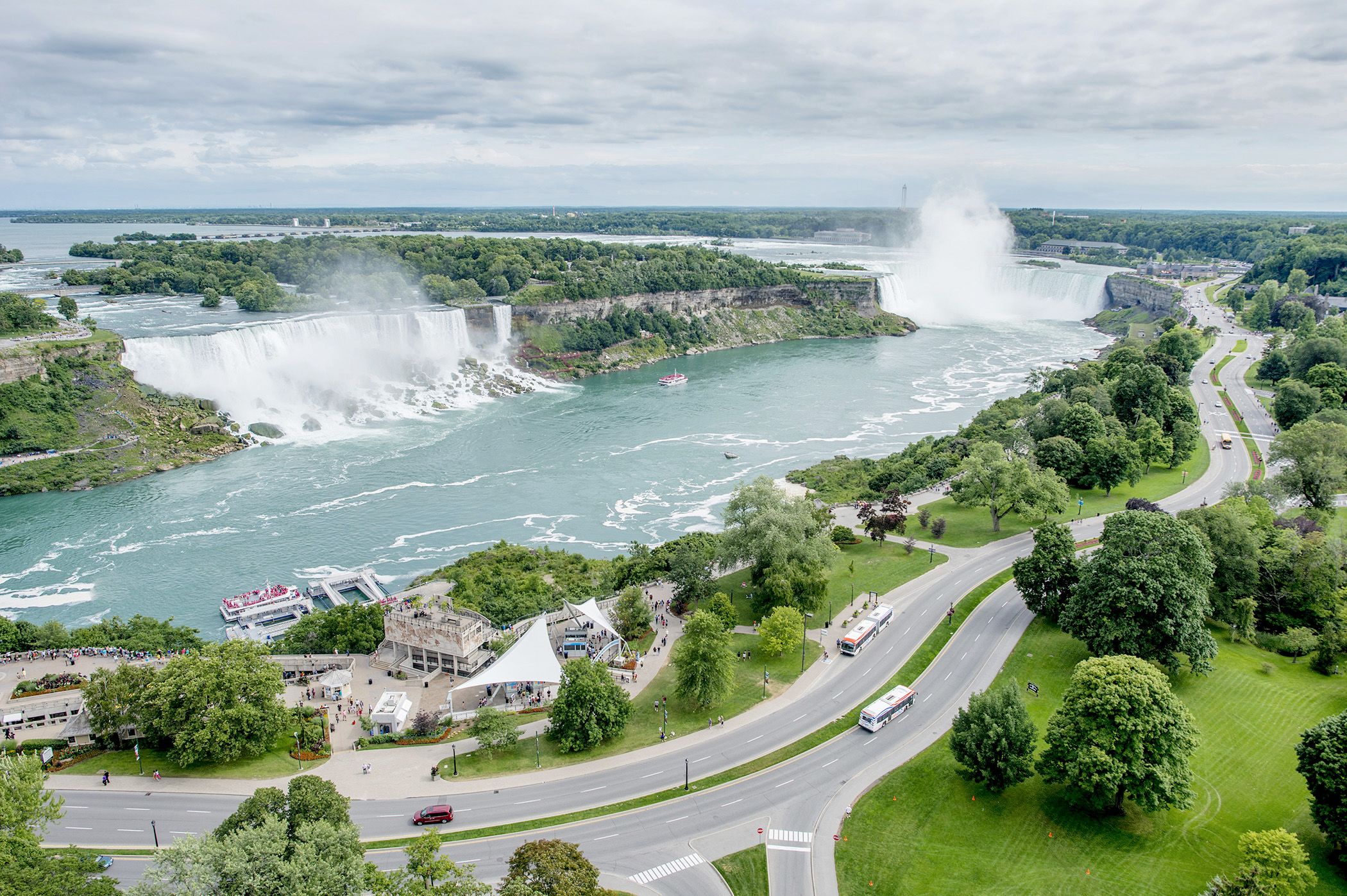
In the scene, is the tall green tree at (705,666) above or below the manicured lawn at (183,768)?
above

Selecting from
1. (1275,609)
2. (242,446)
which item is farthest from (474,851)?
(242,446)

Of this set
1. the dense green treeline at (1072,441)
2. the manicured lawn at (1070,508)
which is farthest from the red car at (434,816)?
the dense green treeline at (1072,441)

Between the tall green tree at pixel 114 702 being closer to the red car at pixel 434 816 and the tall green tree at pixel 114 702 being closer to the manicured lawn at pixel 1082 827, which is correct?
the red car at pixel 434 816

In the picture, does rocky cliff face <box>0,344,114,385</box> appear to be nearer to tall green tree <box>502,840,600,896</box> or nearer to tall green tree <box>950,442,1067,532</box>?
tall green tree <box>502,840,600,896</box>

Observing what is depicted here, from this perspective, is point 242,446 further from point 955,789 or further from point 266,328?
point 955,789

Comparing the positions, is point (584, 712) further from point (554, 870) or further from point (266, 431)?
point (266, 431)
